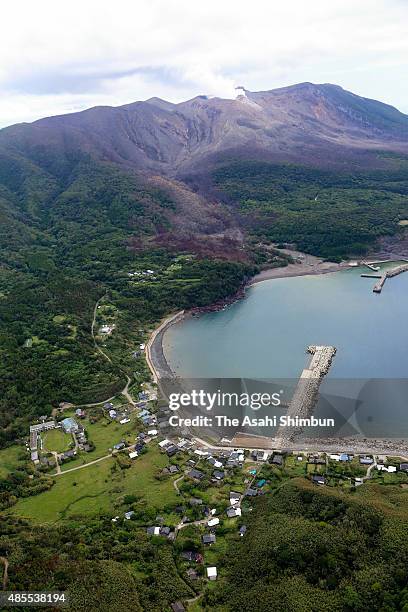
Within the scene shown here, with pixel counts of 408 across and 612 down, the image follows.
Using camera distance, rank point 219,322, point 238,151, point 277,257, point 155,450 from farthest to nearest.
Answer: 1. point 238,151
2. point 277,257
3. point 219,322
4. point 155,450

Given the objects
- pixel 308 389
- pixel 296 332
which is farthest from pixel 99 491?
pixel 296 332

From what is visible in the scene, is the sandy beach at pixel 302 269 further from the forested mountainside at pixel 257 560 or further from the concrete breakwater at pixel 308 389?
the forested mountainside at pixel 257 560

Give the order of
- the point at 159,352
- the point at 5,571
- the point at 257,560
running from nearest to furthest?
the point at 5,571 < the point at 257,560 < the point at 159,352

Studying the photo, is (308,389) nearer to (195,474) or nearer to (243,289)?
(195,474)

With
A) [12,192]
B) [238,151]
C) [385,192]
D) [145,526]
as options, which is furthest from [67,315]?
[238,151]

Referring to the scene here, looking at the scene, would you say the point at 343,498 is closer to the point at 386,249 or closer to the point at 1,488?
the point at 1,488

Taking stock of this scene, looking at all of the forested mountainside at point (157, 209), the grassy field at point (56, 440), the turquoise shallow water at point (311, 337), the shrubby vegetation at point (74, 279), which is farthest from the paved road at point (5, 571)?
the turquoise shallow water at point (311, 337)

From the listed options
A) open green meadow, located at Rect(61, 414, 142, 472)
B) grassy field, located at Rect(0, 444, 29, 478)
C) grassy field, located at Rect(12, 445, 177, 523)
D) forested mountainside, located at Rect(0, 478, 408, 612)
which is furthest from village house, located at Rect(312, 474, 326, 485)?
grassy field, located at Rect(0, 444, 29, 478)
